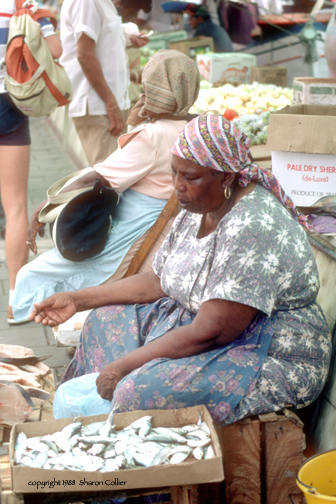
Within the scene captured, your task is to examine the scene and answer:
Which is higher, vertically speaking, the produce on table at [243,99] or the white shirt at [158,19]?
the produce on table at [243,99]

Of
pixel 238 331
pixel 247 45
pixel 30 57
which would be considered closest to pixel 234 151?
pixel 238 331

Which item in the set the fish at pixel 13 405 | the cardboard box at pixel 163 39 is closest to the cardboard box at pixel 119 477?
the fish at pixel 13 405

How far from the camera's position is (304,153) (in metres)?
3.39

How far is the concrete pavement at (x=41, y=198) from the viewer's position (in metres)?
4.08

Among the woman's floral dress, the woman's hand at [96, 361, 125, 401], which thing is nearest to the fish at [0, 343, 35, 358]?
the woman's hand at [96, 361, 125, 401]

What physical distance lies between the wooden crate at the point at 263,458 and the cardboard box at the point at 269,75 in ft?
19.1

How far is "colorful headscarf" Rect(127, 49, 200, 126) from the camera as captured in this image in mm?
3314

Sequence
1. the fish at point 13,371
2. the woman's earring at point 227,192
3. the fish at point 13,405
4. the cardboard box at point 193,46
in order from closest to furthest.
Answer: the woman's earring at point 227,192 < the fish at point 13,405 < the fish at point 13,371 < the cardboard box at point 193,46

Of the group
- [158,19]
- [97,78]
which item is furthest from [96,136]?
[158,19]

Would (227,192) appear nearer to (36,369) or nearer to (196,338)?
(196,338)

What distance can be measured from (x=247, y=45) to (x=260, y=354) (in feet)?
30.7

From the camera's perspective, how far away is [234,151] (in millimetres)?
2361

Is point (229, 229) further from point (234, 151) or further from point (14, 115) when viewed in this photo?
point (14, 115)

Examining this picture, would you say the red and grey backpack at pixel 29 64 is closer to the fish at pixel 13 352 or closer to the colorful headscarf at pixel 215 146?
the fish at pixel 13 352
